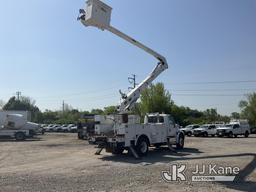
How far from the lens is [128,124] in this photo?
2162cm

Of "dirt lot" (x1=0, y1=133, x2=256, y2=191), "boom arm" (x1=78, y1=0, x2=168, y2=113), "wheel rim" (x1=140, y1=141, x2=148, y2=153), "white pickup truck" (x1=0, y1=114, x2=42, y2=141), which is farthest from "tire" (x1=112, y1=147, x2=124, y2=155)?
"white pickup truck" (x1=0, y1=114, x2=42, y2=141)

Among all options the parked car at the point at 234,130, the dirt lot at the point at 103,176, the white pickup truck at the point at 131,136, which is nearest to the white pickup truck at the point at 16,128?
the parked car at the point at 234,130

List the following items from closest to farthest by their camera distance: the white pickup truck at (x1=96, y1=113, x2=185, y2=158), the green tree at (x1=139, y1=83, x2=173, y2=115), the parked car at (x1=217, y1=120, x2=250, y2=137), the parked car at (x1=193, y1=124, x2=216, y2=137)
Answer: the white pickup truck at (x1=96, y1=113, x2=185, y2=158)
the parked car at (x1=217, y1=120, x2=250, y2=137)
the parked car at (x1=193, y1=124, x2=216, y2=137)
the green tree at (x1=139, y1=83, x2=173, y2=115)

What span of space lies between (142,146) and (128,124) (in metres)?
1.70

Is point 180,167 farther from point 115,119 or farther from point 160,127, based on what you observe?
point 160,127

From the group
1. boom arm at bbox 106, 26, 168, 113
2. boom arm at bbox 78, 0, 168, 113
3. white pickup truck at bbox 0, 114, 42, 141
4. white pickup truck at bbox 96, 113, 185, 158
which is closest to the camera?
boom arm at bbox 78, 0, 168, 113

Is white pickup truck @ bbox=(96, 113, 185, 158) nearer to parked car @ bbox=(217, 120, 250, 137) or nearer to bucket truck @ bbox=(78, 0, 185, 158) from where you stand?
bucket truck @ bbox=(78, 0, 185, 158)

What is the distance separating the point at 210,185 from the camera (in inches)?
489

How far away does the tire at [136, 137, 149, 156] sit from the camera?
72.6ft

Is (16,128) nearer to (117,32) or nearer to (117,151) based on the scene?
(117,151)

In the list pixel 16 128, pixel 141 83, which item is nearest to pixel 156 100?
pixel 16 128

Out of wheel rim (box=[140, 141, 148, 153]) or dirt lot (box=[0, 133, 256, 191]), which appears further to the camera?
wheel rim (box=[140, 141, 148, 153])

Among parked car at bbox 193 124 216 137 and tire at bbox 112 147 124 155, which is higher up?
parked car at bbox 193 124 216 137

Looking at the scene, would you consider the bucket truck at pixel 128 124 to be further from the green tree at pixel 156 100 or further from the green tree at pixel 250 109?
the green tree at pixel 250 109
